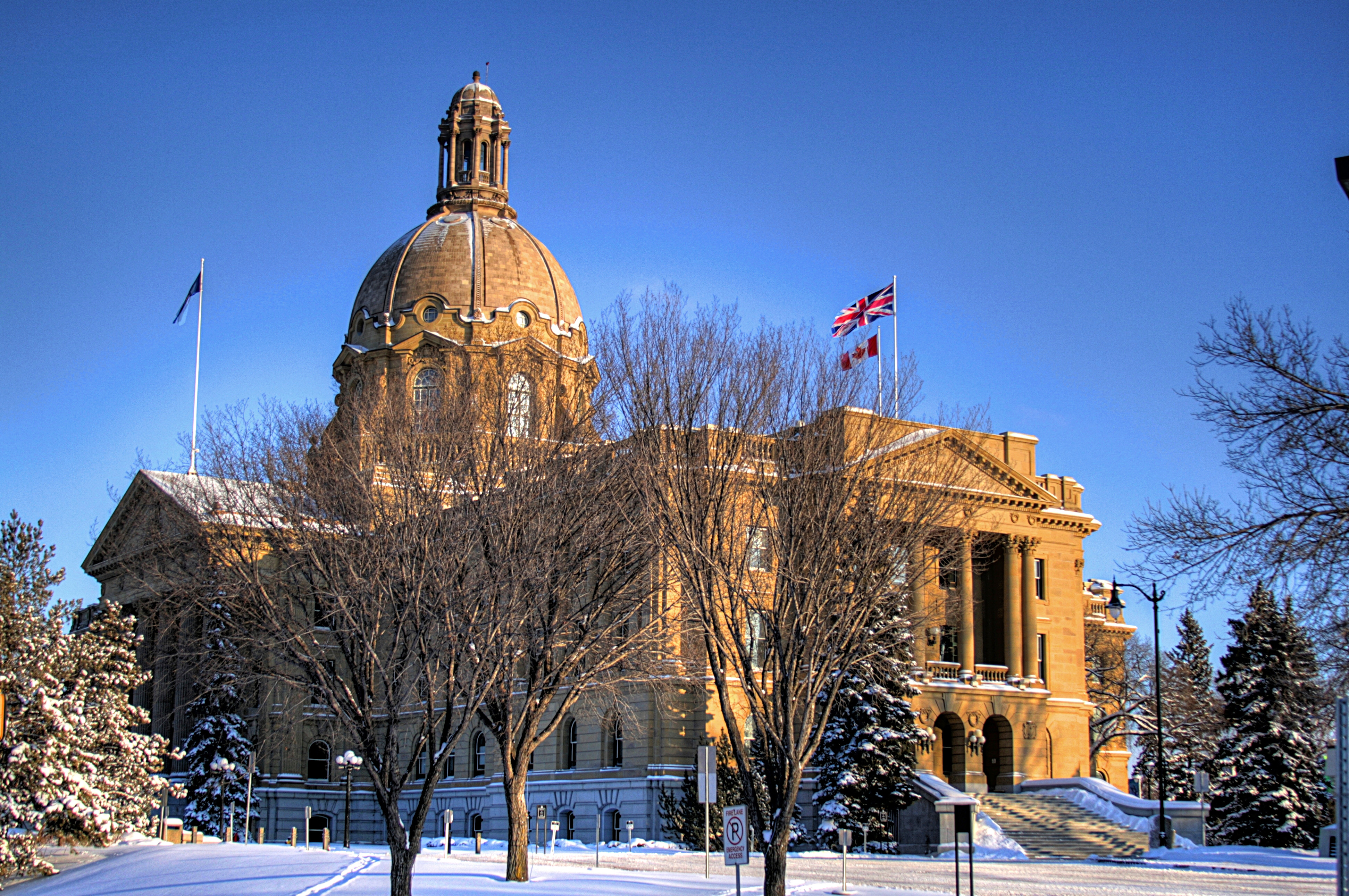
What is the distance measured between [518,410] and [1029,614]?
117 feet

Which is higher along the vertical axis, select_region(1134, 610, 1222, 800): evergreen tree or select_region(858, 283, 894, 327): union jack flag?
select_region(858, 283, 894, 327): union jack flag

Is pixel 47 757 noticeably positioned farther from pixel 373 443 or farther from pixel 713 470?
pixel 713 470

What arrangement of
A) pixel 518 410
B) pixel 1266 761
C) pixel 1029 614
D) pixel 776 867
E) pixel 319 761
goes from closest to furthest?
1. pixel 776 867
2. pixel 518 410
3. pixel 1266 761
4. pixel 1029 614
5. pixel 319 761

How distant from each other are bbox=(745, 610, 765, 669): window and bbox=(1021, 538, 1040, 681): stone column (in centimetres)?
1214

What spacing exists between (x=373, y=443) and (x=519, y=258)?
4778 cm

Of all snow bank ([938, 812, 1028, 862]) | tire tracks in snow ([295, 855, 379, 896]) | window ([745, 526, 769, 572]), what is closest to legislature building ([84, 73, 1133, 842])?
snow bank ([938, 812, 1028, 862])

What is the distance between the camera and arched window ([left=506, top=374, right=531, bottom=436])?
3186 centimetres

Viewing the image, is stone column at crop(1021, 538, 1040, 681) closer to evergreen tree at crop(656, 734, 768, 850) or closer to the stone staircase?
the stone staircase

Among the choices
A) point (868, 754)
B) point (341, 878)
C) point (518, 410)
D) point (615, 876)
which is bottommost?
point (615, 876)

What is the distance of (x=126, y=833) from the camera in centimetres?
4084

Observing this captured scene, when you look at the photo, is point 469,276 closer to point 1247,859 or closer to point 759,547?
point 1247,859

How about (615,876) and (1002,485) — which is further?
(1002,485)

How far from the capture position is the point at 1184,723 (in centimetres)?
7944

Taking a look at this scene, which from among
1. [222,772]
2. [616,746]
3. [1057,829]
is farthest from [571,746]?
[1057,829]
